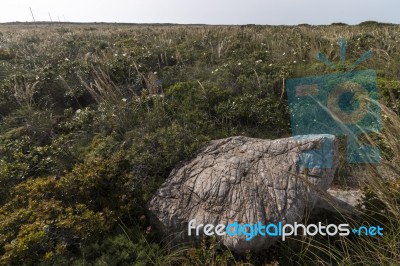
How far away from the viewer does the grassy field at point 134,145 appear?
2.54 meters

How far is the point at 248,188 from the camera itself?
296cm

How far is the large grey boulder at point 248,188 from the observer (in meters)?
2.78

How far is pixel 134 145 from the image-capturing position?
150 inches

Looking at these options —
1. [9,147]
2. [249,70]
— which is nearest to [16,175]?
[9,147]

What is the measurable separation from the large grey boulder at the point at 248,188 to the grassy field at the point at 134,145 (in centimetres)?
20

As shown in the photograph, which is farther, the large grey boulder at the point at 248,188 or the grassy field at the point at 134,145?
the large grey boulder at the point at 248,188

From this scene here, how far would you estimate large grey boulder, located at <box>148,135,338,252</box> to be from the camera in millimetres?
2775

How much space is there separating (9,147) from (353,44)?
881cm

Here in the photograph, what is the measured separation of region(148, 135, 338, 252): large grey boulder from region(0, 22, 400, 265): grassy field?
0.20m

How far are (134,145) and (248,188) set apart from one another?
1.63 metres

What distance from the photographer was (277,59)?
284 inches

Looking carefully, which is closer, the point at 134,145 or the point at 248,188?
the point at 248,188

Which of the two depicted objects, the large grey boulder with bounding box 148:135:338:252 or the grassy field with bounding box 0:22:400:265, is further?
the large grey boulder with bounding box 148:135:338:252

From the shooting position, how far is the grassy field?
99.8 inches
